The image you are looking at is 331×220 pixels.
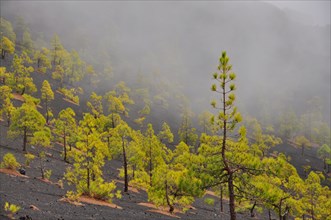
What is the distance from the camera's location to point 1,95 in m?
62.2

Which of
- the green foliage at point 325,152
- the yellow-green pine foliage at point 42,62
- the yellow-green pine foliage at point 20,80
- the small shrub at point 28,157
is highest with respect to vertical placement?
the yellow-green pine foliage at point 42,62

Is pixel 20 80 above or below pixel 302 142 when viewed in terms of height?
above

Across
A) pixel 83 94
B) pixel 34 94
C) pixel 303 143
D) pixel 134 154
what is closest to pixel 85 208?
pixel 134 154

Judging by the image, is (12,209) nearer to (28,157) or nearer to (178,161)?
(178,161)

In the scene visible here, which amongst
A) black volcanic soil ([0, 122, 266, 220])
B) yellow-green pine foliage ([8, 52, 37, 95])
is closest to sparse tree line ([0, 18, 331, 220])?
yellow-green pine foliage ([8, 52, 37, 95])

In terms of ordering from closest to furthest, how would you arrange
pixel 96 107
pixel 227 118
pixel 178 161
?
pixel 227 118 < pixel 178 161 < pixel 96 107

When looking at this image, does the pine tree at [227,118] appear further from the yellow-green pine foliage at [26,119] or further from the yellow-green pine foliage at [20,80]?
the yellow-green pine foliage at [20,80]

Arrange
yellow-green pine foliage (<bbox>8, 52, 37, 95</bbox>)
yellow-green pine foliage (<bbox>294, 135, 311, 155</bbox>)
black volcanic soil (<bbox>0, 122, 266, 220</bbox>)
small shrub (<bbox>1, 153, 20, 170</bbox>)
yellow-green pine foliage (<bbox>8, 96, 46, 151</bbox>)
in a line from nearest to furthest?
black volcanic soil (<bbox>0, 122, 266, 220</bbox>)
small shrub (<bbox>1, 153, 20, 170</bbox>)
yellow-green pine foliage (<bbox>8, 96, 46, 151</bbox>)
yellow-green pine foliage (<bbox>8, 52, 37, 95</bbox>)
yellow-green pine foliage (<bbox>294, 135, 311, 155</bbox>)

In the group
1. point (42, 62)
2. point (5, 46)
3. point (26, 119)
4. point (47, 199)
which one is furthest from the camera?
point (42, 62)

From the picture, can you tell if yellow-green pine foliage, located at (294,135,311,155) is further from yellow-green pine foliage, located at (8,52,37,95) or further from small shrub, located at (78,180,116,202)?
small shrub, located at (78,180,116,202)

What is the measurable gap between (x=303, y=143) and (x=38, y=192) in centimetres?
12393

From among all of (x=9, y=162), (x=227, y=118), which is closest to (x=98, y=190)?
(x=9, y=162)

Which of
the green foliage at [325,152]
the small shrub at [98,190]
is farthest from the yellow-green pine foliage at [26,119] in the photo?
the green foliage at [325,152]

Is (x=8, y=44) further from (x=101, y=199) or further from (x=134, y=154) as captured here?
(x=101, y=199)
